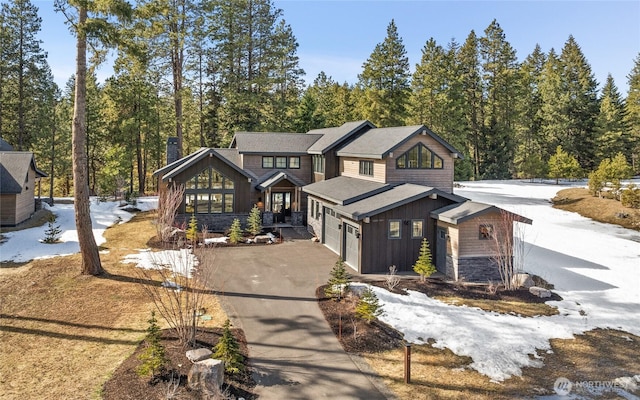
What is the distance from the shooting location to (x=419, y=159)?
2053 cm

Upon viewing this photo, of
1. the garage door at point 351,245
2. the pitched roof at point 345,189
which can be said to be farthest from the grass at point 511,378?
the pitched roof at point 345,189

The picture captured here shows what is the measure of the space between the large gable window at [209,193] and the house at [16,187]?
368 inches

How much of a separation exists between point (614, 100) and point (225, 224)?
5433 centimetres

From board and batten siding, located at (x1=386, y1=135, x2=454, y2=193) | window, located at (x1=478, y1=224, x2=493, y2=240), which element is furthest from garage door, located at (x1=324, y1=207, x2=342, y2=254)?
window, located at (x1=478, y1=224, x2=493, y2=240)

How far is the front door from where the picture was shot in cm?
2634

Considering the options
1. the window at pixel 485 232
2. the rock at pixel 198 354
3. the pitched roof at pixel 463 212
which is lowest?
the rock at pixel 198 354

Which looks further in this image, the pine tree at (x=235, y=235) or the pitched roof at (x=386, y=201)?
the pine tree at (x=235, y=235)

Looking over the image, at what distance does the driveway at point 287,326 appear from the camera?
27.1ft

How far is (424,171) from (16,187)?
22.4 metres

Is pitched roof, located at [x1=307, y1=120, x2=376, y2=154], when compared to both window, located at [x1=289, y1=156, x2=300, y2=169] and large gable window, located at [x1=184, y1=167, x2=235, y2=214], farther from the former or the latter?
large gable window, located at [x1=184, y1=167, x2=235, y2=214]

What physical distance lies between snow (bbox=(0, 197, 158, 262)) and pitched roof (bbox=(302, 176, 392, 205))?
11.4m

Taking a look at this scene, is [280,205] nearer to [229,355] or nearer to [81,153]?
[81,153]

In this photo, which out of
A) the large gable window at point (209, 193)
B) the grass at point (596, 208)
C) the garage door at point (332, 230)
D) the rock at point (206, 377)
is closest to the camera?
the rock at point (206, 377)

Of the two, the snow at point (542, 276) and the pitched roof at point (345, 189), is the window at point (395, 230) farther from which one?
the snow at point (542, 276)
